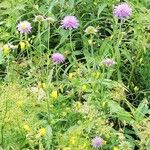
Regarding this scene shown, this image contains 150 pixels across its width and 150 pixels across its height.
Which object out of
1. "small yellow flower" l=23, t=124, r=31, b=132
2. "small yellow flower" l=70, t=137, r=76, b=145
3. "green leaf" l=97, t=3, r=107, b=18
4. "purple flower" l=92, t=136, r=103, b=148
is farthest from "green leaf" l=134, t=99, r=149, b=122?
"green leaf" l=97, t=3, r=107, b=18

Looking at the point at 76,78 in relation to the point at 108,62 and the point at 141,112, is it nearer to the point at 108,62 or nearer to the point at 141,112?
the point at 108,62

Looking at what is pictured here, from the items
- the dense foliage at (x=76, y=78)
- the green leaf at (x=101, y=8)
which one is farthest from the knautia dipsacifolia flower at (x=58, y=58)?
Answer: the green leaf at (x=101, y=8)

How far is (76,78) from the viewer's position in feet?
9.68

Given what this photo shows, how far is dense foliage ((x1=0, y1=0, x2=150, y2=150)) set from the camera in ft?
8.45

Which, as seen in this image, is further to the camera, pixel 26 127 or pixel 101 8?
pixel 101 8

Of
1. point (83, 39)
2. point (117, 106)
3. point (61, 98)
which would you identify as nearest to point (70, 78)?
point (61, 98)

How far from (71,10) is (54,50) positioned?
305mm

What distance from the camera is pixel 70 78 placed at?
2980mm

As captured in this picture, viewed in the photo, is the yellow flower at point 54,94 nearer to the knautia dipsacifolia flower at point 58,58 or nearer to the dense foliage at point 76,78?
the dense foliage at point 76,78

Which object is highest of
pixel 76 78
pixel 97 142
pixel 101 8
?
pixel 101 8

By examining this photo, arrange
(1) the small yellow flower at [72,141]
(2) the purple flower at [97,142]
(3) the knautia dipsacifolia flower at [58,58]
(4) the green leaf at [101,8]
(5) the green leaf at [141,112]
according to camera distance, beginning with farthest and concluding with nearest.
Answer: (4) the green leaf at [101,8]
(3) the knautia dipsacifolia flower at [58,58]
(5) the green leaf at [141,112]
(2) the purple flower at [97,142]
(1) the small yellow flower at [72,141]

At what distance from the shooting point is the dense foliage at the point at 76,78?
2.58 metres

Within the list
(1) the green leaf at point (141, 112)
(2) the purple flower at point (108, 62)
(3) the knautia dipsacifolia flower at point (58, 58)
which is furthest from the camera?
(3) the knautia dipsacifolia flower at point (58, 58)

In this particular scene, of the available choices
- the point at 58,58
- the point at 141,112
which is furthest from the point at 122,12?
the point at 141,112
